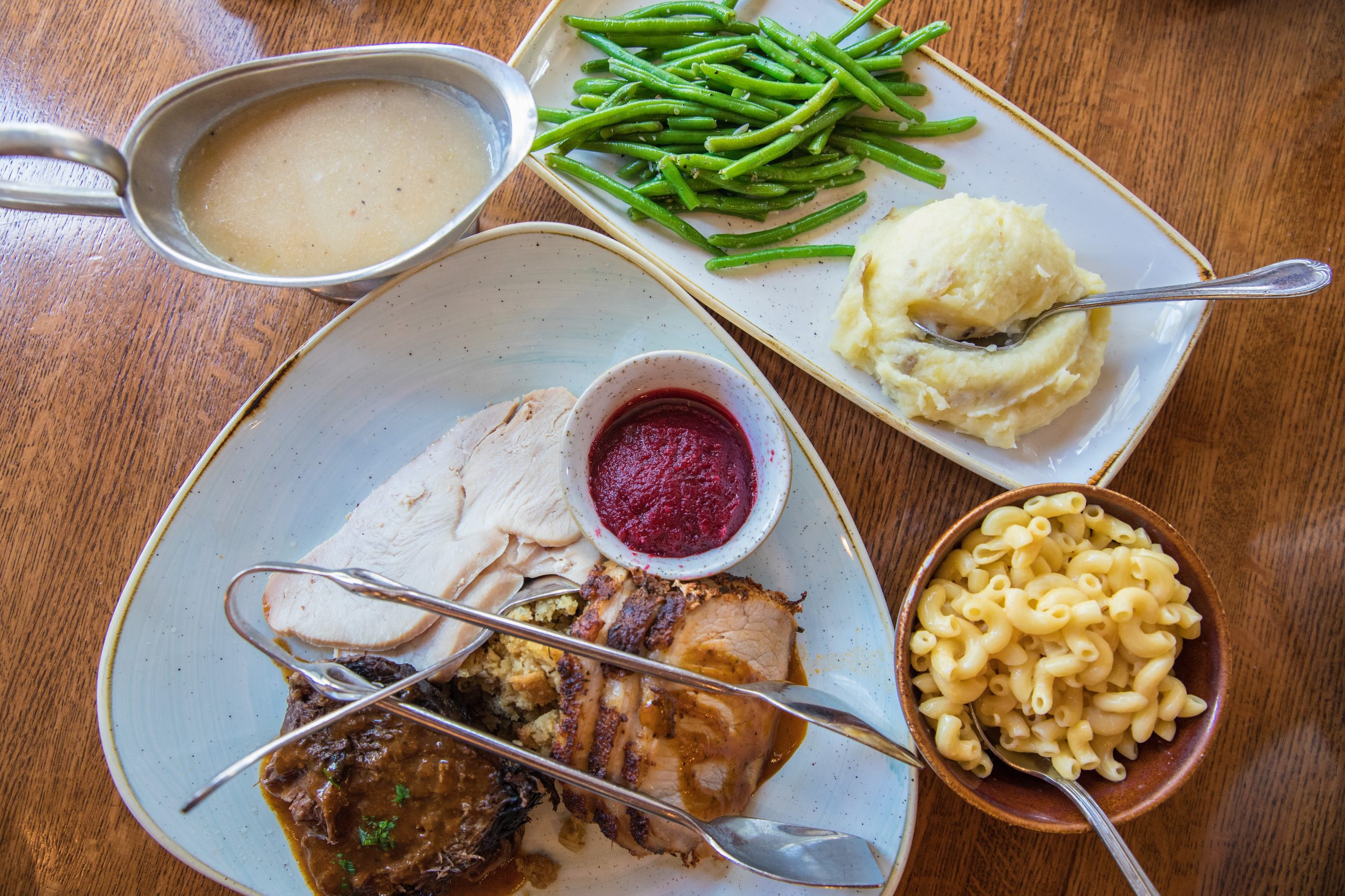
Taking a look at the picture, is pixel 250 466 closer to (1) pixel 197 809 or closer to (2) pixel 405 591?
(2) pixel 405 591

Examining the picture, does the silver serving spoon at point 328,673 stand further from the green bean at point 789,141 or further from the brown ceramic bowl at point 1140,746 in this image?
the green bean at point 789,141

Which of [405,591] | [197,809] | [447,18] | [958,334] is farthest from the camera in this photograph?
[447,18]

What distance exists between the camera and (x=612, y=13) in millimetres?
2727

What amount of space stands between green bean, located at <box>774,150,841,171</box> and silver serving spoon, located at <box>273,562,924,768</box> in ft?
5.90

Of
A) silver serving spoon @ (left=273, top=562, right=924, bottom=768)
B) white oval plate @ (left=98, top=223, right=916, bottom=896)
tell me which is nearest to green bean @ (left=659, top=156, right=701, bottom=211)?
white oval plate @ (left=98, top=223, right=916, bottom=896)

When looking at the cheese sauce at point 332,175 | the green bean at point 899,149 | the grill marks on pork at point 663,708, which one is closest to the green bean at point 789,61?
the green bean at point 899,149

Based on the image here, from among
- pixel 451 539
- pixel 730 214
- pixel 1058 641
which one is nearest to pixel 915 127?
pixel 730 214

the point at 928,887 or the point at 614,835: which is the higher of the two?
the point at 614,835

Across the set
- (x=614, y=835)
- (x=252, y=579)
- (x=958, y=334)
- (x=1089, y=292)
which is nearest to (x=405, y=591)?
(x=252, y=579)

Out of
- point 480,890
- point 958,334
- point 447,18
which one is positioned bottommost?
point 480,890

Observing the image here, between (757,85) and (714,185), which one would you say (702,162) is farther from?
(757,85)

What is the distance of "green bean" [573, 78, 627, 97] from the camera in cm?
265

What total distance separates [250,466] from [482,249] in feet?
3.60

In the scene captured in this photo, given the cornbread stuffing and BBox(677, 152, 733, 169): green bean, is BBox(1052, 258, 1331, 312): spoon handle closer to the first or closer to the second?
BBox(677, 152, 733, 169): green bean
